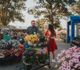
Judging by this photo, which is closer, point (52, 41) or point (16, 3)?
point (52, 41)

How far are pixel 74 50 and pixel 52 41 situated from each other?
25.4ft

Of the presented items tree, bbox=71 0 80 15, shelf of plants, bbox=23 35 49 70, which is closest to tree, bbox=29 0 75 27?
tree, bbox=71 0 80 15

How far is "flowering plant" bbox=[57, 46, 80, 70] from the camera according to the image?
6012 mm

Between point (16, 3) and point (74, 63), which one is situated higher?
point (16, 3)

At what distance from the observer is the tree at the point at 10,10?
125 feet

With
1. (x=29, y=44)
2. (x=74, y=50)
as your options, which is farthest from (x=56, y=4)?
(x=74, y=50)

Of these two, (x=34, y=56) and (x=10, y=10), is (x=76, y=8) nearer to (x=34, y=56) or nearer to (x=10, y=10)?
(x=10, y=10)

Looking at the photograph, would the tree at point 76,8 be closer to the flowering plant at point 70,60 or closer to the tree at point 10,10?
the tree at point 10,10

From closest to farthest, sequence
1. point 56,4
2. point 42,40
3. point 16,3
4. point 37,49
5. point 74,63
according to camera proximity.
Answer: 1. point 74,63
2. point 37,49
3. point 42,40
4. point 56,4
5. point 16,3

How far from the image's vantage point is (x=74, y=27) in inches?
A: 1036

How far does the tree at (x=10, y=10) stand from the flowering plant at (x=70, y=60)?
1249 inches

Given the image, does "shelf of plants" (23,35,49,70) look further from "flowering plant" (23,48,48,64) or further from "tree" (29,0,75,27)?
"tree" (29,0,75,27)

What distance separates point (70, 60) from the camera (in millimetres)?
6098

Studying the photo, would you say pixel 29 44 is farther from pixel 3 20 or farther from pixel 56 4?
pixel 3 20
